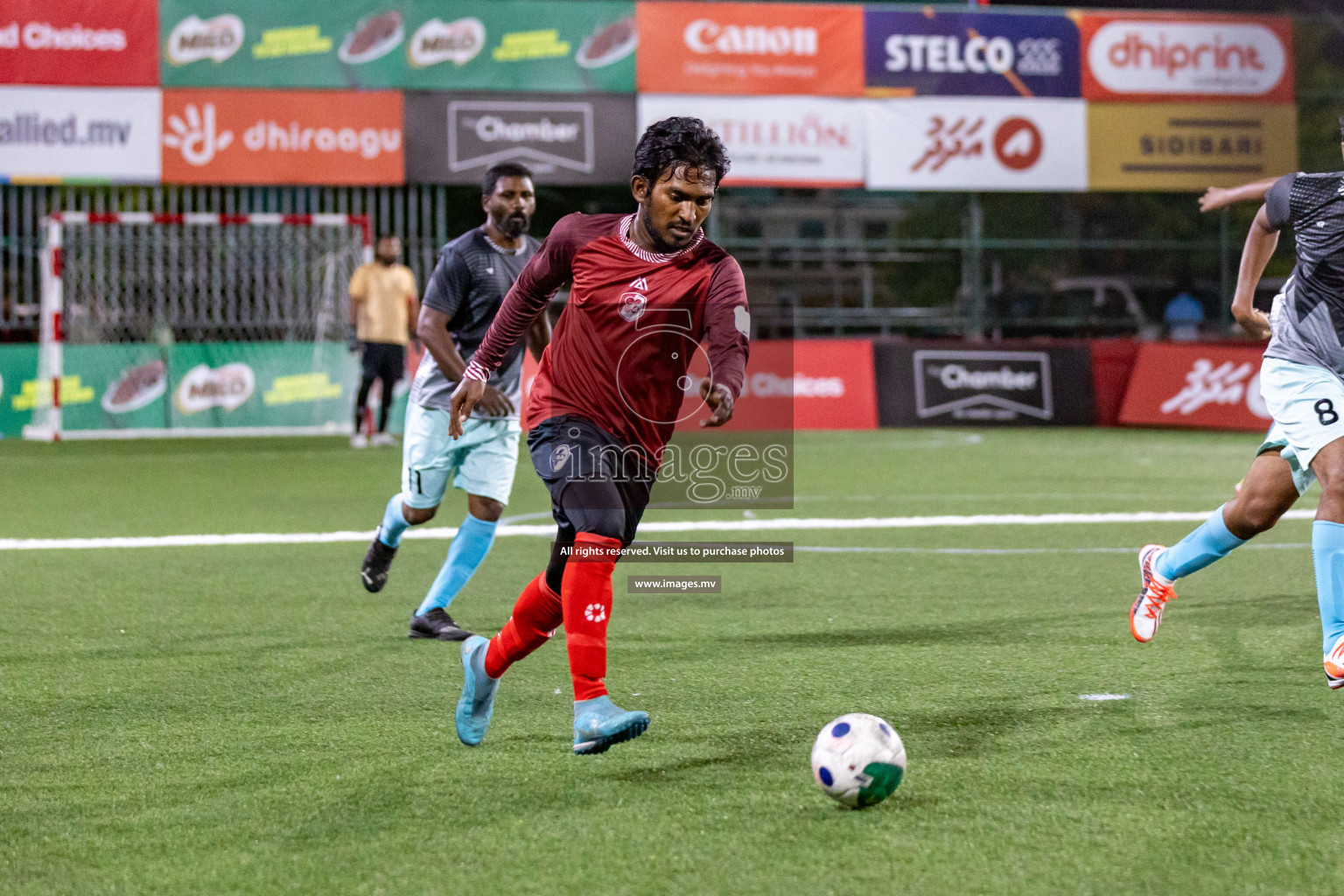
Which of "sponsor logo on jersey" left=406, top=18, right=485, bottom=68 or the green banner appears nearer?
the green banner

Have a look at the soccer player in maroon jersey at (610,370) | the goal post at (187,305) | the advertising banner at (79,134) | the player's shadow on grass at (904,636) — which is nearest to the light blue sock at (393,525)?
the player's shadow on grass at (904,636)

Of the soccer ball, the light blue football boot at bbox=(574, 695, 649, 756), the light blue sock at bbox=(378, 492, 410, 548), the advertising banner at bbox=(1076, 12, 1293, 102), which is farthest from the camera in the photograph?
the advertising banner at bbox=(1076, 12, 1293, 102)

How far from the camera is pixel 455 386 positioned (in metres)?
6.16

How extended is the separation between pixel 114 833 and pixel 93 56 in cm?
1699

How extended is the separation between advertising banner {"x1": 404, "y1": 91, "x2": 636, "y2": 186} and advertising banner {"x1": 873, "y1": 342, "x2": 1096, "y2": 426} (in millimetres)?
4510

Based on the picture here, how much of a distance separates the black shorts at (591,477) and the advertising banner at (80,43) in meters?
16.1

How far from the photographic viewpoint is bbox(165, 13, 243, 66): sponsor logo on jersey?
18.5 m

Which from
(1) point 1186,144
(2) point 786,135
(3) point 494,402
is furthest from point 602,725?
(1) point 1186,144

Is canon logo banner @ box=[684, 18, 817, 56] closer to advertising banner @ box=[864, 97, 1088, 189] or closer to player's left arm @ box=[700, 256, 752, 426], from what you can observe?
advertising banner @ box=[864, 97, 1088, 189]

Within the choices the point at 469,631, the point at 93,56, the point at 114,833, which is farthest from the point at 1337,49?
the point at 114,833

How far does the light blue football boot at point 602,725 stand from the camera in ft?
12.8

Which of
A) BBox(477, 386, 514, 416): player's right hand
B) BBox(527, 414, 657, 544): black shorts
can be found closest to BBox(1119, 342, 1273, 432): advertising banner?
BBox(477, 386, 514, 416): player's right hand

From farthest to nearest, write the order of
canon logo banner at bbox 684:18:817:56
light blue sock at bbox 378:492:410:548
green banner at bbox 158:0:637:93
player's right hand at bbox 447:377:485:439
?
1. canon logo banner at bbox 684:18:817:56
2. green banner at bbox 158:0:637:93
3. light blue sock at bbox 378:492:410:548
4. player's right hand at bbox 447:377:485:439

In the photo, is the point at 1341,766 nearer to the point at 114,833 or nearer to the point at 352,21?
the point at 114,833
